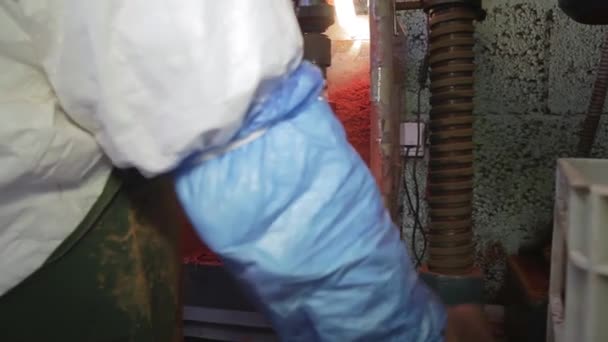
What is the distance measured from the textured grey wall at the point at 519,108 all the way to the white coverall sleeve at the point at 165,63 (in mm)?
1117

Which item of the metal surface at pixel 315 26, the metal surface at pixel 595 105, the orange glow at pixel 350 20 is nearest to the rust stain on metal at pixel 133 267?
→ the metal surface at pixel 315 26

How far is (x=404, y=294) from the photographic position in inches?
20.4

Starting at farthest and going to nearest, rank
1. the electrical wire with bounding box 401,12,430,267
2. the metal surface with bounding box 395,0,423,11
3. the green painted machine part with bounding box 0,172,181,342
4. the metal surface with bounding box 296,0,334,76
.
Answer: the electrical wire with bounding box 401,12,430,267 < the metal surface with bounding box 395,0,423,11 < the metal surface with bounding box 296,0,334,76 < the green painted machine part with bounding box 0,172,181,342

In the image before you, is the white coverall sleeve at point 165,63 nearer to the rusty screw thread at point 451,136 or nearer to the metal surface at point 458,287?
the rusty screw thread at point 451,136

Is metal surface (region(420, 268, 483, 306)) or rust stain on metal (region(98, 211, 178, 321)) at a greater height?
rust stain on metal (region(98, 211, 178, 321))

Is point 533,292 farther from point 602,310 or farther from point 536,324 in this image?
point 602,310

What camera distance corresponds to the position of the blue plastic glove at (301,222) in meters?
0.47

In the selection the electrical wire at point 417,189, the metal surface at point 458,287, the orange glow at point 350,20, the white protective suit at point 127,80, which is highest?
the orange glow at point 350,20

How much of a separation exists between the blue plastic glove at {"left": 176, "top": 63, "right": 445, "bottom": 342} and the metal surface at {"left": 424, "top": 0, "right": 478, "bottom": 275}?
779 mm

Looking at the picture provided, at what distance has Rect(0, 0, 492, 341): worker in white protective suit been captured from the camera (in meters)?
0.44

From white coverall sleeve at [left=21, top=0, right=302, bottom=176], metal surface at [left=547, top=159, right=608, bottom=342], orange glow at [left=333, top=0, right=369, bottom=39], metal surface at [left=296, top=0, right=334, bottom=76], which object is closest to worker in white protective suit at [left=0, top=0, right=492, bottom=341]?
white coverall sleeve at [left=21, top=0, right=302, bottom=176]

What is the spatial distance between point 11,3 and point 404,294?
54 centimetres

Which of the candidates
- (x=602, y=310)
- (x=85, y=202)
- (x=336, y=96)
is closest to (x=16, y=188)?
(x=85, y=202)

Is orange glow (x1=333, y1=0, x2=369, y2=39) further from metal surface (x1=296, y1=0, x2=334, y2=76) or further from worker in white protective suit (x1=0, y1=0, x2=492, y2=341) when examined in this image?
worker in white protective suit (x1=0, y1=0, x2=492, y2=341)
